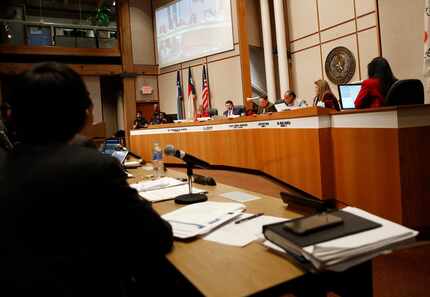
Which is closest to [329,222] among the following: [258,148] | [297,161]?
[297,161]

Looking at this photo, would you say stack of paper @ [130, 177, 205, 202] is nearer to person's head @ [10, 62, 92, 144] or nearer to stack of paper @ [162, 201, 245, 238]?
stack of paper @ [162, 201, 245, 238]

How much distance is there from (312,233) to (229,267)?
220mm

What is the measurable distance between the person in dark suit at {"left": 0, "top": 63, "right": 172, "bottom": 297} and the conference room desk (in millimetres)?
91

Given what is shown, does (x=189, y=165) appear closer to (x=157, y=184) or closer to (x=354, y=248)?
(x=157, y=184)

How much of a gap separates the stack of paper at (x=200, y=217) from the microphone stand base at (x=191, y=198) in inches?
2.1

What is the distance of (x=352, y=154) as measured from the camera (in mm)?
3025

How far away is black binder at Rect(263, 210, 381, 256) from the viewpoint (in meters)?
0.82

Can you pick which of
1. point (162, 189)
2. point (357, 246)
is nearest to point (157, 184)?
point (162, 189)

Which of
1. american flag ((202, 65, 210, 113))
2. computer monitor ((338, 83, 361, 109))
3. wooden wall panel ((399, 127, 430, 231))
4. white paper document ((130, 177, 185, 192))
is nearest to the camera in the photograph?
white paper document ((130, 177, 185, 192))

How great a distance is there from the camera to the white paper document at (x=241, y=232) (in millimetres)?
996

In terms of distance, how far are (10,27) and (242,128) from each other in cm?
754

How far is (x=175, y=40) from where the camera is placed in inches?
376

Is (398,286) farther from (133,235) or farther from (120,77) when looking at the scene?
(120,77)

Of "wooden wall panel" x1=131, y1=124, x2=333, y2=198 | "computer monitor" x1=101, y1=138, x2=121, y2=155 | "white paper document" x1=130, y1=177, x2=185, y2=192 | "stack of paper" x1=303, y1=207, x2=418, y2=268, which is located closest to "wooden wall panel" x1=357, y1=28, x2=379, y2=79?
"wooden wall panel" x1=131, y1=124, x2=333, y2=198
